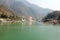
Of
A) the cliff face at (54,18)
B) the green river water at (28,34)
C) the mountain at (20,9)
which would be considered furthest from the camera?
the mountain at (20,9)

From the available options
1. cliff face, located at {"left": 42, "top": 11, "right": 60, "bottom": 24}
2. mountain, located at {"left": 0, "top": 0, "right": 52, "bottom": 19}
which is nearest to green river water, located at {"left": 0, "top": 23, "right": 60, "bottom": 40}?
cliff face, located at {"left": 42, "top": 11, "right": 60, "bottom": 24}

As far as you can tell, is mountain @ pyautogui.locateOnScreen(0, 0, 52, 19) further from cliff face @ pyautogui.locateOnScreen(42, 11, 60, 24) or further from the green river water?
the green river water

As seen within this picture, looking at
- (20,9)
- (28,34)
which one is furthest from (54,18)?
(20,9)

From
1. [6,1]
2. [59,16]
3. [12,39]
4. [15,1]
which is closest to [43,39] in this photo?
[12,39]

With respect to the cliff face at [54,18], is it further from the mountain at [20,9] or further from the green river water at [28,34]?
the mountain at [20,9]

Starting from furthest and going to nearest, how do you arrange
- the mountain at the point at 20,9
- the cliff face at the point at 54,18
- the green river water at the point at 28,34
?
the mountain at the point at 20,9
the cliff face at the point at 54,18
the green river water at the point at 28,34

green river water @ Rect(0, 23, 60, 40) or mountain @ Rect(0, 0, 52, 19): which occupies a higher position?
mountain @ Rect(0, 0, 52, 19)

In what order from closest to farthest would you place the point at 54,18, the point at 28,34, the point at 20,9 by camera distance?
the point at 28,34, the point at 54,18, the point at 20,9

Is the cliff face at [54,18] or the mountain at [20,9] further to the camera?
the mountain at [20,9]

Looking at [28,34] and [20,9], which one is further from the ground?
[20,9]

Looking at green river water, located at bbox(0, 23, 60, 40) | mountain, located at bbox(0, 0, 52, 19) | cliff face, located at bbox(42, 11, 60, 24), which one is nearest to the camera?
green river water, located at bbox(0, 23, 60, 40)

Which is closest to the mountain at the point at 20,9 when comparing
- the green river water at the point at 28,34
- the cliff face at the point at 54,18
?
the cliff face at the point at 54,18

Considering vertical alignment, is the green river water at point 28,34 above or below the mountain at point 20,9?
below

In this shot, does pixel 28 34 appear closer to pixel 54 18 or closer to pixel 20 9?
pixel 54 18
